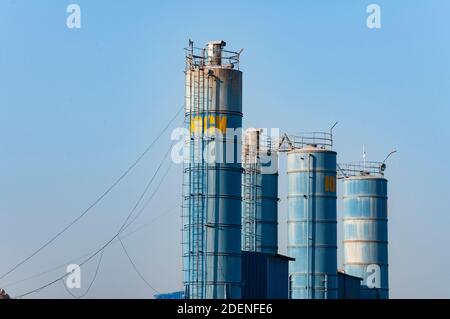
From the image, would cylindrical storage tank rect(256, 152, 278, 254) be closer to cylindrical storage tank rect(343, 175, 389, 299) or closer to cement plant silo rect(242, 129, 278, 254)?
cement plant silo rect(242, 129, 278, 254)

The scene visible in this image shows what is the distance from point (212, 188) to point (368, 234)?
25933 mm

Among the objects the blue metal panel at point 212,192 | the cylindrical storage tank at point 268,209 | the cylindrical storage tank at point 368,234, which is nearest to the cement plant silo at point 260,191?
the cylindrical storage tank at point 268,209

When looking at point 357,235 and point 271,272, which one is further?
point 357,235

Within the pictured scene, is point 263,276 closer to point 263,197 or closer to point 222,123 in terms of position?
point 222,123

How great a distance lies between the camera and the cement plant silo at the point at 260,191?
64.8 meters

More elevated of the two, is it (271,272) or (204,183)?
(204,183)

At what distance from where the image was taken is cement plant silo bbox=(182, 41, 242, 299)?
48.2 metres

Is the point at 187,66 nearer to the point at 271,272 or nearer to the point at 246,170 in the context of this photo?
the point at 271,272

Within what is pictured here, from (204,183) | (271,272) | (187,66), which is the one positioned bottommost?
(271,272)

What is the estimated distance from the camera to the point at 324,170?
6294 centimetres

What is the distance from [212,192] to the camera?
4831cm

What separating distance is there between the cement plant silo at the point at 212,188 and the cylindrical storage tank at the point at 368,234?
24.5 m
